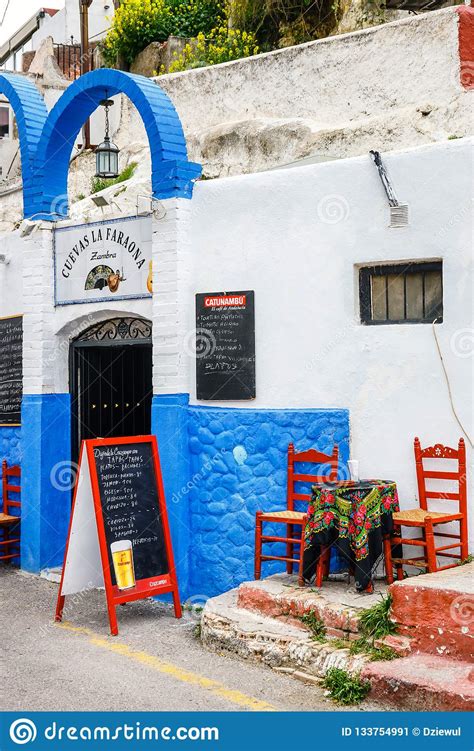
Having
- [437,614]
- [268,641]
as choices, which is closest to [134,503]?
[268,641]

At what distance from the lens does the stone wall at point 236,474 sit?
816 cm

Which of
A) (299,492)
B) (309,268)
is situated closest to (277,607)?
(299,492)

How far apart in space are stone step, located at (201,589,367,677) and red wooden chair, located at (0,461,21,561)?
12.4ft

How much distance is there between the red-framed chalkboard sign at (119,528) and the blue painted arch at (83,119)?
8.62 ft

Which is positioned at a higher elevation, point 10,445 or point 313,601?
point 10,445

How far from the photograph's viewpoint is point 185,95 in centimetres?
1327

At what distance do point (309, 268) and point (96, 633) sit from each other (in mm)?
3654

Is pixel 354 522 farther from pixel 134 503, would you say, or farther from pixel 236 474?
pixel 134 503

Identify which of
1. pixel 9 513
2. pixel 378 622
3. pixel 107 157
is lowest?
pixel 378 622

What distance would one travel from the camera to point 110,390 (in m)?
10.5

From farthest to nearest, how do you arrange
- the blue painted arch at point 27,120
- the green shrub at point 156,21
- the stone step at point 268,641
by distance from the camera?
the green shrub at point 156,21 < the blue painted arch at point 27,120 < the stone step at point 268,641

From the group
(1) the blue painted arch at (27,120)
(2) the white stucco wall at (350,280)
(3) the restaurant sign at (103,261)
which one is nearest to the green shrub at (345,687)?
(2) the white stucco wall at (350,280)

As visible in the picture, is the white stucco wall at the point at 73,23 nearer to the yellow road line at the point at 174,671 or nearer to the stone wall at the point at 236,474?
the stone wall at the point at 236,474

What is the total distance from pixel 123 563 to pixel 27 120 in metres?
5.31
